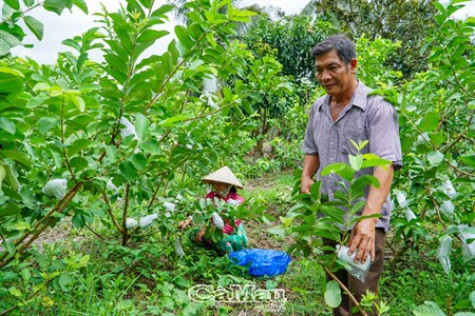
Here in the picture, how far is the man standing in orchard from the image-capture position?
148 cm

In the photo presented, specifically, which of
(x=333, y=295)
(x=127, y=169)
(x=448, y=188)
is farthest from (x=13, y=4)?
(x=448, y=188)

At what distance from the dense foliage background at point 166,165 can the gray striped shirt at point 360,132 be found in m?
0.08

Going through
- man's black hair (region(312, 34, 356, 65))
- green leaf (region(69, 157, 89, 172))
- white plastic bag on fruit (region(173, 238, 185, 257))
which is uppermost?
man's black hair (region(312, 34, 356, 65))

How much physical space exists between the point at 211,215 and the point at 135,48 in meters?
1.11

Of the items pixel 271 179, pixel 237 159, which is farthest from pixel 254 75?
pixel 271 179

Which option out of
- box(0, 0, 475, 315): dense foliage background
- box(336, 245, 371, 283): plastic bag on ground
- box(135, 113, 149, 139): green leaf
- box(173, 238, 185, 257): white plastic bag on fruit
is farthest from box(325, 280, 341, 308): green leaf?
box(173, 238, 185, 257): white plastic bag on fruit

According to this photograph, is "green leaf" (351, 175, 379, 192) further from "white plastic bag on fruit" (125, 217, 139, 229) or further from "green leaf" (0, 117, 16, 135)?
"white plastic bag on fruit" (125, 217, 139, 229)

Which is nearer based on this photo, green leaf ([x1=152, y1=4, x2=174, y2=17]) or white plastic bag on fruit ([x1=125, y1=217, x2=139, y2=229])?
green leaf ([x1=152, y1=4, x2=174, y2=17])

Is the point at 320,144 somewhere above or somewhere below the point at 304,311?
above

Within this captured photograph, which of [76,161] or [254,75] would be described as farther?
[254,75]

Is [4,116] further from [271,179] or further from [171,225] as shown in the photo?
[271,179]

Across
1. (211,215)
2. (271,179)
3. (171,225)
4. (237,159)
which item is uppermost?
(211,215)

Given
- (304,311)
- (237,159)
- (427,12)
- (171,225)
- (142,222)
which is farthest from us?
(427,12)

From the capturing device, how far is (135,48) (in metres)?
1.27
